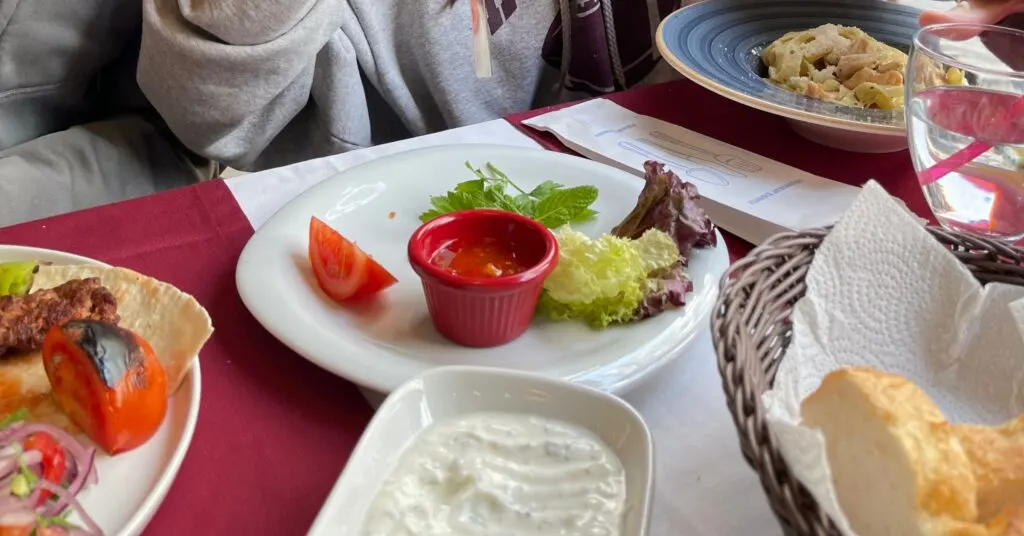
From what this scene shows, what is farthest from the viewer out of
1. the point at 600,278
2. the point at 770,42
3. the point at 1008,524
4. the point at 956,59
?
the point at 770,42

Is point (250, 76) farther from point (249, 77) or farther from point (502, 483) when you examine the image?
point (502, 483)

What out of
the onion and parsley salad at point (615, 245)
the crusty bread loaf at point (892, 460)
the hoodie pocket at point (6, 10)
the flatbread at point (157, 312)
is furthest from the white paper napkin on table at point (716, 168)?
the hoodie pocket at point (6, 10)

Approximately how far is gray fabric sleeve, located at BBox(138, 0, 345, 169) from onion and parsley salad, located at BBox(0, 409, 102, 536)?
28.5 inches

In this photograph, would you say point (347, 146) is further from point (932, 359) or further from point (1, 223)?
point (932, 359)

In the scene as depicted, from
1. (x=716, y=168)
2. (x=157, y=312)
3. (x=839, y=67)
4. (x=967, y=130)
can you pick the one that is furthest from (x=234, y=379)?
(x=839, y=67)

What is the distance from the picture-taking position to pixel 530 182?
3.71ft

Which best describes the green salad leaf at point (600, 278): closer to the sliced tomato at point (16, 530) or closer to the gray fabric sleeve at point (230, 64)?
the sliced tomato at point (16, 530)

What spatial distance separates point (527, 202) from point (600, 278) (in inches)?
9.6

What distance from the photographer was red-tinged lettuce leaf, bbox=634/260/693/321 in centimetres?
83

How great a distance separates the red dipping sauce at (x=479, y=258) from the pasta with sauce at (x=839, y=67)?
25.2 inches

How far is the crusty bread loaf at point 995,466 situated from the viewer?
0.51 m

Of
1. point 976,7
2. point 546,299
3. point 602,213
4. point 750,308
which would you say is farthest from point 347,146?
point 976,7

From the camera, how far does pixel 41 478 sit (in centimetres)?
57

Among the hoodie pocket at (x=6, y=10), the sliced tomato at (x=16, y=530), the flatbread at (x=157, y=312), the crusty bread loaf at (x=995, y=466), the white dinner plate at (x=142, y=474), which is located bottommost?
the crusty bread loaf at (x=995, y=466)
